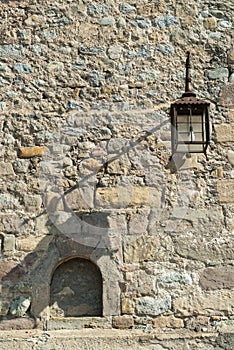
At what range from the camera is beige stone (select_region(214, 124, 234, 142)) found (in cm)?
494

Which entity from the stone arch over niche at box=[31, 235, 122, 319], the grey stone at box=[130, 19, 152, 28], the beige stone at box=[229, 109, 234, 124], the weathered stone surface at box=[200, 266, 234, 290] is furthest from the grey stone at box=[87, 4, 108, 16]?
the weathered stone surface at box=[200, 266, 234, 290]

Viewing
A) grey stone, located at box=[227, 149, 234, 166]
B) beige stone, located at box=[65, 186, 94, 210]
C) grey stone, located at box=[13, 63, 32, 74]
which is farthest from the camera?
grey stone, located at box=[13, 63, 32, 74]

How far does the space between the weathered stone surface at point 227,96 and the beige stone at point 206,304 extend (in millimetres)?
1571

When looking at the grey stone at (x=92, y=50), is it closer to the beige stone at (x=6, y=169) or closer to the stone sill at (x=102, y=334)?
the beige stone at (x=6, y=169)

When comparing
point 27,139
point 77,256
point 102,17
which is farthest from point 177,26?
point 77,256

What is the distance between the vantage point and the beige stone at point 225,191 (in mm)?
4793

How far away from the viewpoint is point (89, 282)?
184 inches

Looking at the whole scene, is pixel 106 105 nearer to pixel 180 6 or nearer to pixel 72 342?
pixel 180 6

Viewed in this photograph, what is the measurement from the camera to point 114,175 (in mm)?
4848

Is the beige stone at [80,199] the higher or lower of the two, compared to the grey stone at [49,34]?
lower

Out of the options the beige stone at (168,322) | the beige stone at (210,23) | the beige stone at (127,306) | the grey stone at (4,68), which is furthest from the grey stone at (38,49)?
the beige stone at (168,322)

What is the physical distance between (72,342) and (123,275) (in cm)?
63

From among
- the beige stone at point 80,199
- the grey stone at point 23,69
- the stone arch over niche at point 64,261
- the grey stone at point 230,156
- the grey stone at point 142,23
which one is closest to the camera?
the stone arch over niche at point 64,261

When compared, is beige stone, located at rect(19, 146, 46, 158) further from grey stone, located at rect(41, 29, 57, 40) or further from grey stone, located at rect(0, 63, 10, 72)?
grey stone, located at rect(41, 29, 57, 40)
